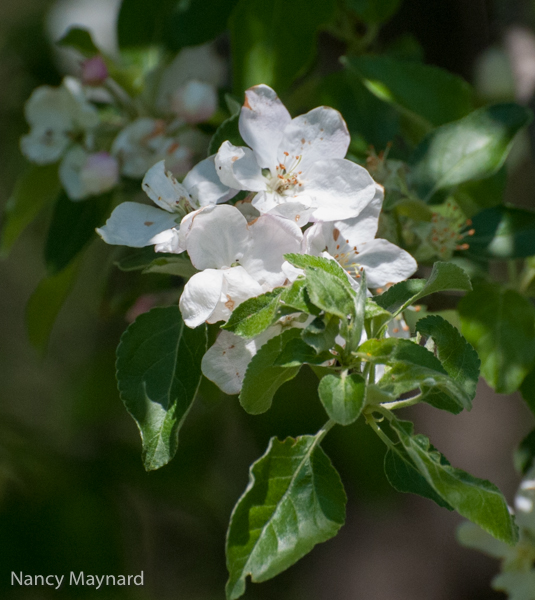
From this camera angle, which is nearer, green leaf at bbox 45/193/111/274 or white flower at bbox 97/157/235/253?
white flower at bbox 97/157/235/253

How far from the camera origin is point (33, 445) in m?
1.72

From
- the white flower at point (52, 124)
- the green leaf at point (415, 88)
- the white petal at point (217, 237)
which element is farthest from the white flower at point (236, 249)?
the white flower at point (52, 124)

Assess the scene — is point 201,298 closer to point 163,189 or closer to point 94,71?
point 163,189

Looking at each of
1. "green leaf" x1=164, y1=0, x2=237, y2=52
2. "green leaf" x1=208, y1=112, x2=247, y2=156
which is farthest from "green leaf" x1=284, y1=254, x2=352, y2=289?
"green leaf" x1=164, y1=0, x2=237, y2=52

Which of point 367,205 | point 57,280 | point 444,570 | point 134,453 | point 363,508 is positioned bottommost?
point 444,570

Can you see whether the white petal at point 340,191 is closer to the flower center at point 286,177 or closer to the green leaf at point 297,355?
the flower center at point 286,177

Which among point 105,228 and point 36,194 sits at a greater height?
point 105,228

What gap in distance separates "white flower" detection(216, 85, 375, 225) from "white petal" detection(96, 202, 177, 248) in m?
0.09

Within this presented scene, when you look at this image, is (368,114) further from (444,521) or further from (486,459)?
(444,521)

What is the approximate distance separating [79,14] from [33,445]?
1.25m

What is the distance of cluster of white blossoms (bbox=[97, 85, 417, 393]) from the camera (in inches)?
24.6

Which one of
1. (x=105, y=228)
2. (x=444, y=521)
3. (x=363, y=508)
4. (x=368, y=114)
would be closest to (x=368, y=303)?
(x=105, y=228)

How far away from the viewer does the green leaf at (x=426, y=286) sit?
63cm

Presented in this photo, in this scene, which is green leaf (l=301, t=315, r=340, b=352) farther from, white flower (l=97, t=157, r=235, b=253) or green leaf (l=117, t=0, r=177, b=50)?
green leaf (l=117, t=0, r=177, b=50)
